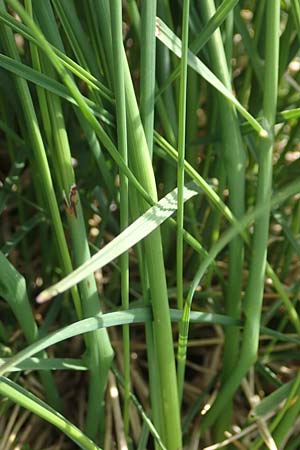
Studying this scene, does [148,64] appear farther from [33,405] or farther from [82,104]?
[33,405]

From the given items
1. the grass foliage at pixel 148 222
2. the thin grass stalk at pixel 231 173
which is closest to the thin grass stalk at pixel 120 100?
the grass foliage at pixel 148 222

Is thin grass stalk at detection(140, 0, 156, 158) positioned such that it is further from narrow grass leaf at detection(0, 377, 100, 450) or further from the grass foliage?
narrow grass leaf at detection(0, 377, 100, 450)

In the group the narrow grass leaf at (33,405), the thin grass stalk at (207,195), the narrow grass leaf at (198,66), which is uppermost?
the narrow grass leaf at (198,66)

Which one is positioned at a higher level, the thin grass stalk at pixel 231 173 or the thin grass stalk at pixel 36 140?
the thin grass stalk at pixel 36 140

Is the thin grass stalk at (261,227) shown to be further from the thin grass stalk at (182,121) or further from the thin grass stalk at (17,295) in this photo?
the thin grass stalk at (17,295)

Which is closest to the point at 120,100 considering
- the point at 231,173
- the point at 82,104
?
the point at 82,104

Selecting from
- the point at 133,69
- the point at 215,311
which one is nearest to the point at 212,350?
the point at 215,311

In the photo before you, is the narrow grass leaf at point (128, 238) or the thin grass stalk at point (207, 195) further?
the thin grass stalk at point (207, 195)

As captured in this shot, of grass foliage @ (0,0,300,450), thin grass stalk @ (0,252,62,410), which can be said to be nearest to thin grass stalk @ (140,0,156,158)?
grass foliage @ (0,0,300,450)
